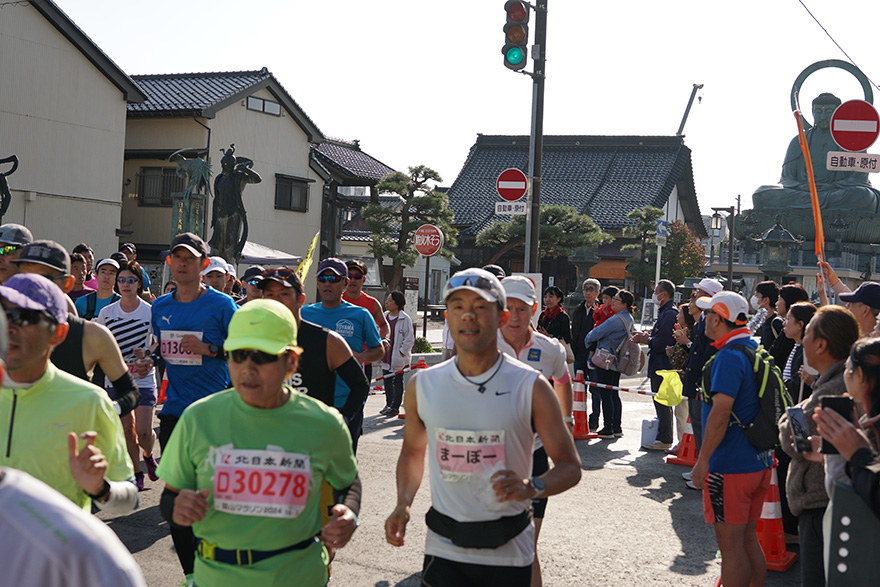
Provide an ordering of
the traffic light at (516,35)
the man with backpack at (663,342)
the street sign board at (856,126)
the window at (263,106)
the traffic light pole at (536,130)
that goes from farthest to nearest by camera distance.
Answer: the window at (263,106)
the traffic light pole at (536,130)
the traffic light at (516,35)
the man with backpack at (663,342)
the street sign board at (856,126)

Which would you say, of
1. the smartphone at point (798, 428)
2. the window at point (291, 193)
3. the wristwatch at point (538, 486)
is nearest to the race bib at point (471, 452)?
the wristwatch at point (538, 486)

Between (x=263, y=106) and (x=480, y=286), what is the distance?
3098 centimetres

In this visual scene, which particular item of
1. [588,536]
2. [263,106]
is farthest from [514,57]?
[263,106]

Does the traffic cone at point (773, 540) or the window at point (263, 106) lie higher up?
the window at point (263, 106)

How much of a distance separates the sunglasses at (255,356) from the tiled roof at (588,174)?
46.6 metres

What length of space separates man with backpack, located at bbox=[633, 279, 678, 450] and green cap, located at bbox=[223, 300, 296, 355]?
8.30 metres

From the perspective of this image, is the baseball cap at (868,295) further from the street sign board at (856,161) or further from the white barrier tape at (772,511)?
the street sign board at (856,161)

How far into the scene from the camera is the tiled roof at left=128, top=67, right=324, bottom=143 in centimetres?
3045

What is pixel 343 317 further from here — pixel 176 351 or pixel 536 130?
pixel 536 130

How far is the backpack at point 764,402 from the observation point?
4.88 meters

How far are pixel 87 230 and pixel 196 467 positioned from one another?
26.8 meters

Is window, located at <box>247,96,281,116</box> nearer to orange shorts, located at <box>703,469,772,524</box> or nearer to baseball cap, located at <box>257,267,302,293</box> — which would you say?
baseball cap, located at <box>257,267,302,293</box>

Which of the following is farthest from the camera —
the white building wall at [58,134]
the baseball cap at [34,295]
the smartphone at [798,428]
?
the white building wall at [58,134]

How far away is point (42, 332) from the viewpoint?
2.80 m
